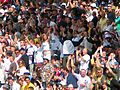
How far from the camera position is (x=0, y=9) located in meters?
29.0

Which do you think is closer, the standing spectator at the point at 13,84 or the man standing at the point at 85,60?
the man standing at the point at 85,60

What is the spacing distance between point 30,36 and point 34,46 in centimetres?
189

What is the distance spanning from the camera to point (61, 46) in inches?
873

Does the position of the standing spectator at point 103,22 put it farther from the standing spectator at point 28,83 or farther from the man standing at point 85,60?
the standing spectator at point 28,83

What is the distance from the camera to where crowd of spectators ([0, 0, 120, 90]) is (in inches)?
753

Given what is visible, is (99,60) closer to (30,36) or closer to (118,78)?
(118,78)

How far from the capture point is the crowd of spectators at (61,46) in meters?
19.1

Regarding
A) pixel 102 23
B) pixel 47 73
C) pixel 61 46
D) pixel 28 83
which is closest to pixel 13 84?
pixel 28 83

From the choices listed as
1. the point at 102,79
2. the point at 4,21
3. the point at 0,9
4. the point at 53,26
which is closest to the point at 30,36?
the point at 53,26

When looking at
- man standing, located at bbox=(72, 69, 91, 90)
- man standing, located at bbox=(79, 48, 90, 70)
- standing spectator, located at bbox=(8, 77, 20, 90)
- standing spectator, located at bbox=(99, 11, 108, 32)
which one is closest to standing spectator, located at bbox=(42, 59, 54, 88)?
standing spectator, located at bbox=(8, 77, 20, 90)

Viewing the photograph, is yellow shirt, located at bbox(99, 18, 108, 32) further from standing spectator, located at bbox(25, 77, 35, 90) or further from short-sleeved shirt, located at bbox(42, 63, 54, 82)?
standing spectator, located at bbox(25, 77, 35, 90)

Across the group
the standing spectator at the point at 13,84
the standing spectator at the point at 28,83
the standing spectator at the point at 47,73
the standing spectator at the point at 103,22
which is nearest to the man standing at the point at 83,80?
the standing spectator at the point at 47,73

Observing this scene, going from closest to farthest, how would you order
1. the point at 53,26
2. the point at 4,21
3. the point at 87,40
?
the point at 87,40, the point at 53,26, the point at 4,21

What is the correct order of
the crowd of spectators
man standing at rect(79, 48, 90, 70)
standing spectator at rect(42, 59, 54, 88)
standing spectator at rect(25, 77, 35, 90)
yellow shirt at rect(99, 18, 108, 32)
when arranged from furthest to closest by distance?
yellow shirt at rect(99, 18, 108, 32), standing spectator at rect(42, 59, 54, 88), man standing at rect(79, 48, 90, 70), standing spectator at rect(25, 77, 35, 90), the crowd of spectators
